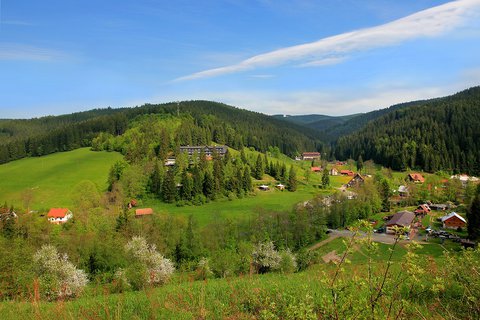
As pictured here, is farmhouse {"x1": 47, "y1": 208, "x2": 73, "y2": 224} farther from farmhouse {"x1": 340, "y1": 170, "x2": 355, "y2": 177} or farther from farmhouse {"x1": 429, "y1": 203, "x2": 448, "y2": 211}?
farmhouse {"x1": 340, "y1": 170, "x2": 355, "y2": 177}

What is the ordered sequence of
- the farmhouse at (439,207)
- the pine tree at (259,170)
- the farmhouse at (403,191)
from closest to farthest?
1. the farmhouse at (439,207)
2. the farmhouse at (403,191)
3. the pine tree at (259,170)

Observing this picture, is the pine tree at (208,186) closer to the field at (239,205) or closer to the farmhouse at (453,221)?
the field at (239,205)

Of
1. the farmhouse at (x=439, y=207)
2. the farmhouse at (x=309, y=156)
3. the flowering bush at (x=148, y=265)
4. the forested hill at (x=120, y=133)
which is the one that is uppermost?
the forested hill at (x=120, y=133)

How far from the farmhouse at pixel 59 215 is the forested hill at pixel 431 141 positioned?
108 metres

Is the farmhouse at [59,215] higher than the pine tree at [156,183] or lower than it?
lower

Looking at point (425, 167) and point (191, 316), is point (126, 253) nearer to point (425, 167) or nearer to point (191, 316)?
point (191, 316)

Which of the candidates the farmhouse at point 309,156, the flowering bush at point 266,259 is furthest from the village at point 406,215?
the farmhouse at point 309,156

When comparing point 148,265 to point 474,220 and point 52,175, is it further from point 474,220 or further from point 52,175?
point 52,175

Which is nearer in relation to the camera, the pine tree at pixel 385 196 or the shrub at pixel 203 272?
the shrub at pixel 203 272

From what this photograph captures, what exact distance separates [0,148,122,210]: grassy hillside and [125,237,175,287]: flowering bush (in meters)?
40.4

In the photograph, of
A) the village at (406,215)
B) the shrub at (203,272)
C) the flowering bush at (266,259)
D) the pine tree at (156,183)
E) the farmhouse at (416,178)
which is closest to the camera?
the shrub at (203,272)

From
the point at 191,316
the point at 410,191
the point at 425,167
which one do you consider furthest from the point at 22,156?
the point at 425,167

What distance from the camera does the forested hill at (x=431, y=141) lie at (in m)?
114

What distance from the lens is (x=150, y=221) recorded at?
45.5 meters
